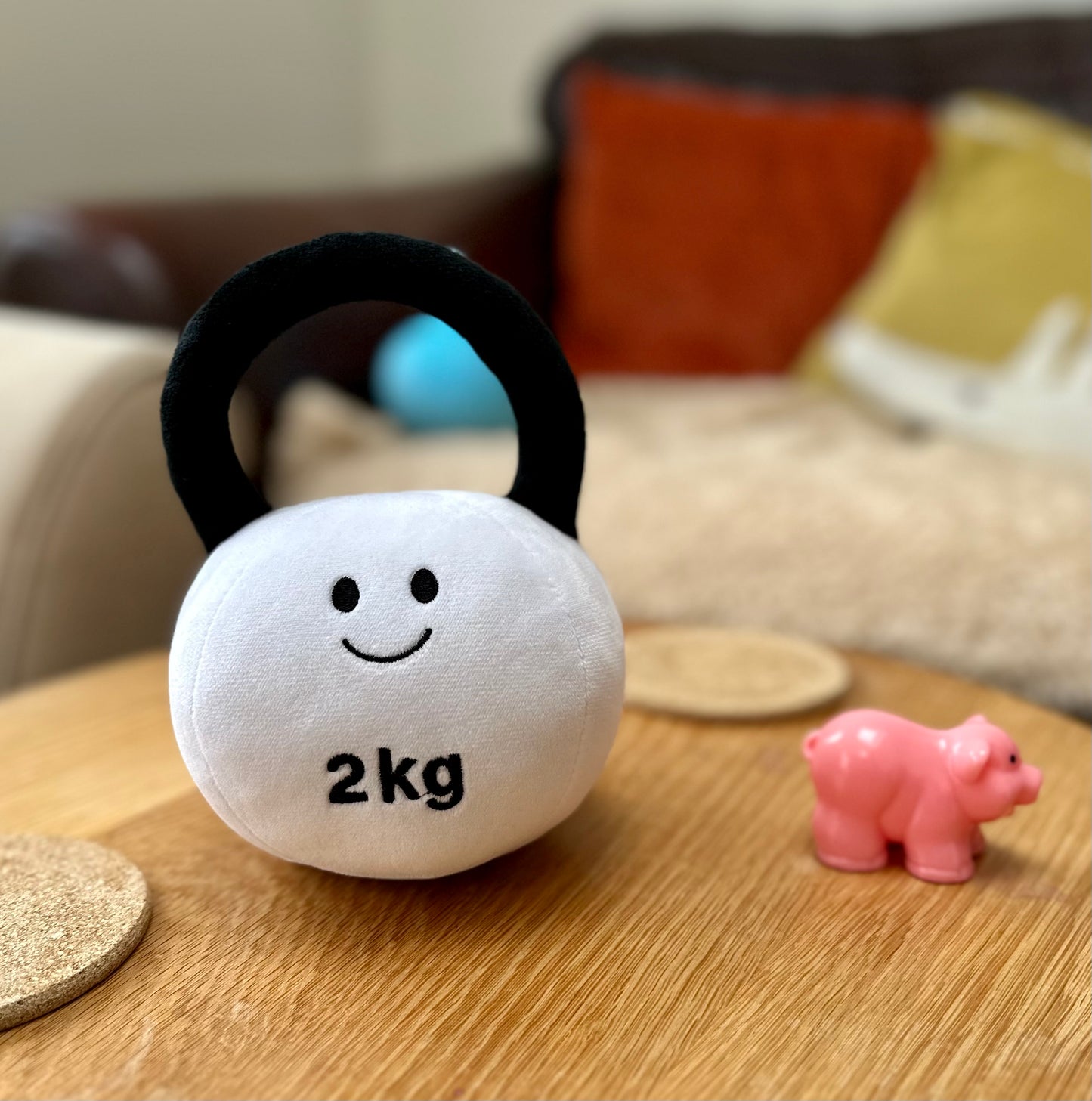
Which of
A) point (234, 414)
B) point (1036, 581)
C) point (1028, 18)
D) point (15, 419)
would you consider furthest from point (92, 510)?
point (1028, 18)

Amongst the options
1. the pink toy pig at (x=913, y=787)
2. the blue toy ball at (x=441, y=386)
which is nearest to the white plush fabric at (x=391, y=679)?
the pink toy pig at (x=913, y=787)

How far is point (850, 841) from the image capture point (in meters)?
0.54

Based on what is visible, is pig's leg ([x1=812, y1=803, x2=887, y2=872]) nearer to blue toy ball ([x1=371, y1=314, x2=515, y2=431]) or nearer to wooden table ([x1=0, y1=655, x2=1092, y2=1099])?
wooden table ([x1=0, y1=655, x2=1092, y2=1099])

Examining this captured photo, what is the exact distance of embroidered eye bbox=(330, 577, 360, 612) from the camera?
448 millimetres

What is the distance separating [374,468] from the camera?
116 centimetres

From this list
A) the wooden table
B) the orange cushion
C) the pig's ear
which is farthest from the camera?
the orange cushion

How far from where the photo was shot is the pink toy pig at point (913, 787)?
0.51 metres

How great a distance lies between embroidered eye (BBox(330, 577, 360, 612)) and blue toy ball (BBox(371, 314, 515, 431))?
2.67 feet

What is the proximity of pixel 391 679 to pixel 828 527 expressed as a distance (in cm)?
57

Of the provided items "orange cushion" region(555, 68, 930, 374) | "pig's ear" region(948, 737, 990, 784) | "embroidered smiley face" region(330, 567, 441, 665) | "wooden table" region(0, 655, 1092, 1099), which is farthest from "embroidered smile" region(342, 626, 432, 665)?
"orange cushion" region(555, 68, 930, 374)

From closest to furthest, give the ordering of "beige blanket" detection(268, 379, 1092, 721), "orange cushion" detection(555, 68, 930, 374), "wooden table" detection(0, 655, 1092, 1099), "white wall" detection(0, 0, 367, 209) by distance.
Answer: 1. "wooden table" detection(0, 655, 1092, 1099)
2. "beige blanket" detection(268, 379, 1092, 721)
3. "orange cushion" detection(555, 68, 930, 374)
4. "white wall" detection(0, 0, 367, 209)

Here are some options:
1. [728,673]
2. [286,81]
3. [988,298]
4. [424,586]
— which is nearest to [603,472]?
[728,673]

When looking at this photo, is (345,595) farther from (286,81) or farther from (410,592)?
(286,81)

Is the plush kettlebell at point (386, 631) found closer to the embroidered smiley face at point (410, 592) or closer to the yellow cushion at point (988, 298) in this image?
the embroidered smiley face at point (410, 592)
